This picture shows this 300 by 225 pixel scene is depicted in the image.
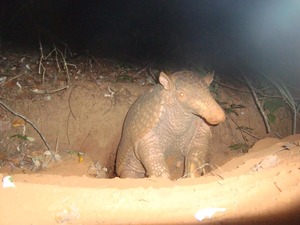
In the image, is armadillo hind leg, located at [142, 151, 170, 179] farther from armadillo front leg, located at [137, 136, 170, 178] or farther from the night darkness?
the night darkness

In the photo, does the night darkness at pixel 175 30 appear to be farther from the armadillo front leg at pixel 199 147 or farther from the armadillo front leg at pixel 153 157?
the armadillo front leg at pixel 153 157

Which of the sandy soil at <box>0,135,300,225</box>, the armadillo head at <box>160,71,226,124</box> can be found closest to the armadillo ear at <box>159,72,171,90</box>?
the armadillo head at <box>160,71,226,124</box>

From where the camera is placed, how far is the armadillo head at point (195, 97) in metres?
4.21

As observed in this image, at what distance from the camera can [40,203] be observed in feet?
7.98

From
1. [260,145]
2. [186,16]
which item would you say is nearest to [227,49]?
[186,16]

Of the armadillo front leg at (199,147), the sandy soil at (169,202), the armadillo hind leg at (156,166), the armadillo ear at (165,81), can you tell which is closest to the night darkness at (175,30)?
the armadillo front leg at (199,147)

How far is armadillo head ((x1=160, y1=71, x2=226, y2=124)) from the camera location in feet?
13.8

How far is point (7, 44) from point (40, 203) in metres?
6.80

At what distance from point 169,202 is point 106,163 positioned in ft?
13.9

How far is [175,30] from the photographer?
10.3 metres

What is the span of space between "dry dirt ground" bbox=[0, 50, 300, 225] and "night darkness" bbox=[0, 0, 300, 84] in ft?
4.61

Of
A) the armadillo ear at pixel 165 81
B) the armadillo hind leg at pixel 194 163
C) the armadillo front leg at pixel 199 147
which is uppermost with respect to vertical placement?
the armadillo ear at pixel 165 81

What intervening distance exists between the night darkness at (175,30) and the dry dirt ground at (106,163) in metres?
1.41

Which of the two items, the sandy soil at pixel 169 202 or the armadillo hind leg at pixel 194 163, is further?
the armadillo hind leg at pixel 194 163
